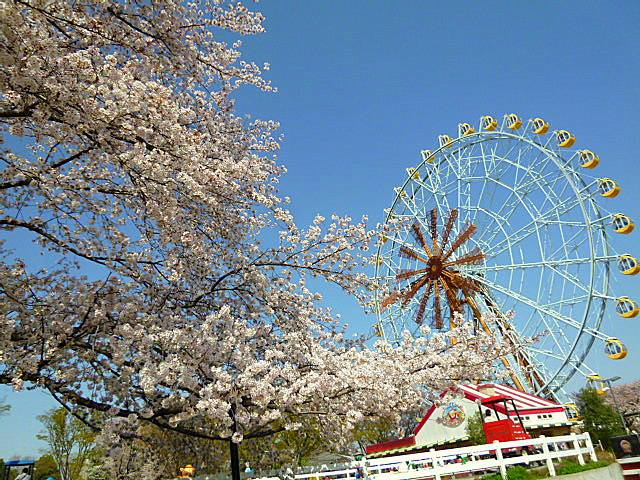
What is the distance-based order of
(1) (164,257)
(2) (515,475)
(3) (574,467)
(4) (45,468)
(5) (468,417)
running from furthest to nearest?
(4) (45,468) → (5) (468,417) → (3) (574,467) → (2) (515,475) → (1) (164,257)

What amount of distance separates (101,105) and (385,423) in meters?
6.16

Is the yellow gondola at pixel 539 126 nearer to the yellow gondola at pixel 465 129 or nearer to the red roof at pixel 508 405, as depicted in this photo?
the yellow gondola at pixel 465 129

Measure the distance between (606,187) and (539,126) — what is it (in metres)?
4.74

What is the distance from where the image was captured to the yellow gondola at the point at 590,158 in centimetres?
2153

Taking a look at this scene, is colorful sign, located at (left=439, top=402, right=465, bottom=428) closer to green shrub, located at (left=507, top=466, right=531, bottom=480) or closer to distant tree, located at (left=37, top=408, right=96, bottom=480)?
green shrub, located at (left=507, top=466, right=531, bottom=480)

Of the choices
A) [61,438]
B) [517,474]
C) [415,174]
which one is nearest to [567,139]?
[415,174]

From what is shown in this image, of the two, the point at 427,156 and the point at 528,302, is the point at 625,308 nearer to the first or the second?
the point at 528,302

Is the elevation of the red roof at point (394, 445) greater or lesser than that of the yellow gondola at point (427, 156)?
lesser

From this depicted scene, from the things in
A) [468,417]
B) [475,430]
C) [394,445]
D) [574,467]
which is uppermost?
[468,417]

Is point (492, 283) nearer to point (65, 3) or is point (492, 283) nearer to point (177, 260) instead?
point (177, 260)

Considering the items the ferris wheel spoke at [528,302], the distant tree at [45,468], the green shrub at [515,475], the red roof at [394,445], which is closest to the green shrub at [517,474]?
the green shrub at [515,475]

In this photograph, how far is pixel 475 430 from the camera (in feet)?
49.3

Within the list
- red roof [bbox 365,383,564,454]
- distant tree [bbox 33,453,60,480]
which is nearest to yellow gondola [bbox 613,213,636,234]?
red roof [bbox 365,383,564,454]

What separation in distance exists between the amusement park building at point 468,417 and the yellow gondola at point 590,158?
39.6ft
